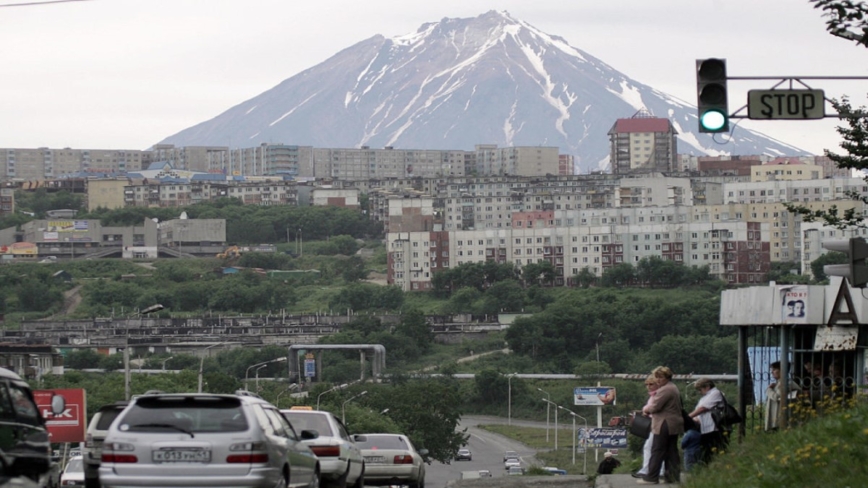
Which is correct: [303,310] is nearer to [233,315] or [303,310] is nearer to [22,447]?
[233,315]

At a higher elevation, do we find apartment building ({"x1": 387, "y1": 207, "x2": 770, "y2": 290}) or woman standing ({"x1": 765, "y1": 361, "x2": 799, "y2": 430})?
apartment building ({"x1": 387, "y1": 207, "x2": 770, "y2": 290})

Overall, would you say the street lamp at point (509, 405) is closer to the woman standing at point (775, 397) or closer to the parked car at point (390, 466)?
the parked car at point (390, 466)

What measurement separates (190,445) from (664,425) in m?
6.30

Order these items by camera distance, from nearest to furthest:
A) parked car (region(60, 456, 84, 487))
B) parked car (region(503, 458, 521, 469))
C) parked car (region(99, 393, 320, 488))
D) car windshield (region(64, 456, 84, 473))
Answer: parked car (region(99, 393, 320, 488)), parked car (region(60, 456, 84, 487)), car windshield (region(64, 456, 84, 473)), parked car (region(503, 458, 521, 469))

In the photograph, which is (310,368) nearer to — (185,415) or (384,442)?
(384,442)

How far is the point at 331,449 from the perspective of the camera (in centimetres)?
2095

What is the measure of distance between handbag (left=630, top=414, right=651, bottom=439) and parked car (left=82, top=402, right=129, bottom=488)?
6.18 metres

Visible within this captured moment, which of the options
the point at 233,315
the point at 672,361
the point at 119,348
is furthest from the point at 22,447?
the point at 233,315

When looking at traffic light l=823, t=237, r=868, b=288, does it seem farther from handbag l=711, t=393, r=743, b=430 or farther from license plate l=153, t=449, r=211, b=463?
license plate l=153, t=449, r=211, b=463

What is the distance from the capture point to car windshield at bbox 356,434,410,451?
27.3 m

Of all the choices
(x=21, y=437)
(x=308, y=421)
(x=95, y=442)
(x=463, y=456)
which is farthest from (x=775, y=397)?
(x=463, y=456)

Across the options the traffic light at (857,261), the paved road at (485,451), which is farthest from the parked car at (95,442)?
the paved road at (485,451)

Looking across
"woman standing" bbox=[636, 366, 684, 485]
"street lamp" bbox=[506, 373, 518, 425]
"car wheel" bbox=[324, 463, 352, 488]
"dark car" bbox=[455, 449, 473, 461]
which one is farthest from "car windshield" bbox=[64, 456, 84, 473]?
"street lamp" bbox=[506, 373, 518, 425]

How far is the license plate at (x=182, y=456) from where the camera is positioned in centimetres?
1612
